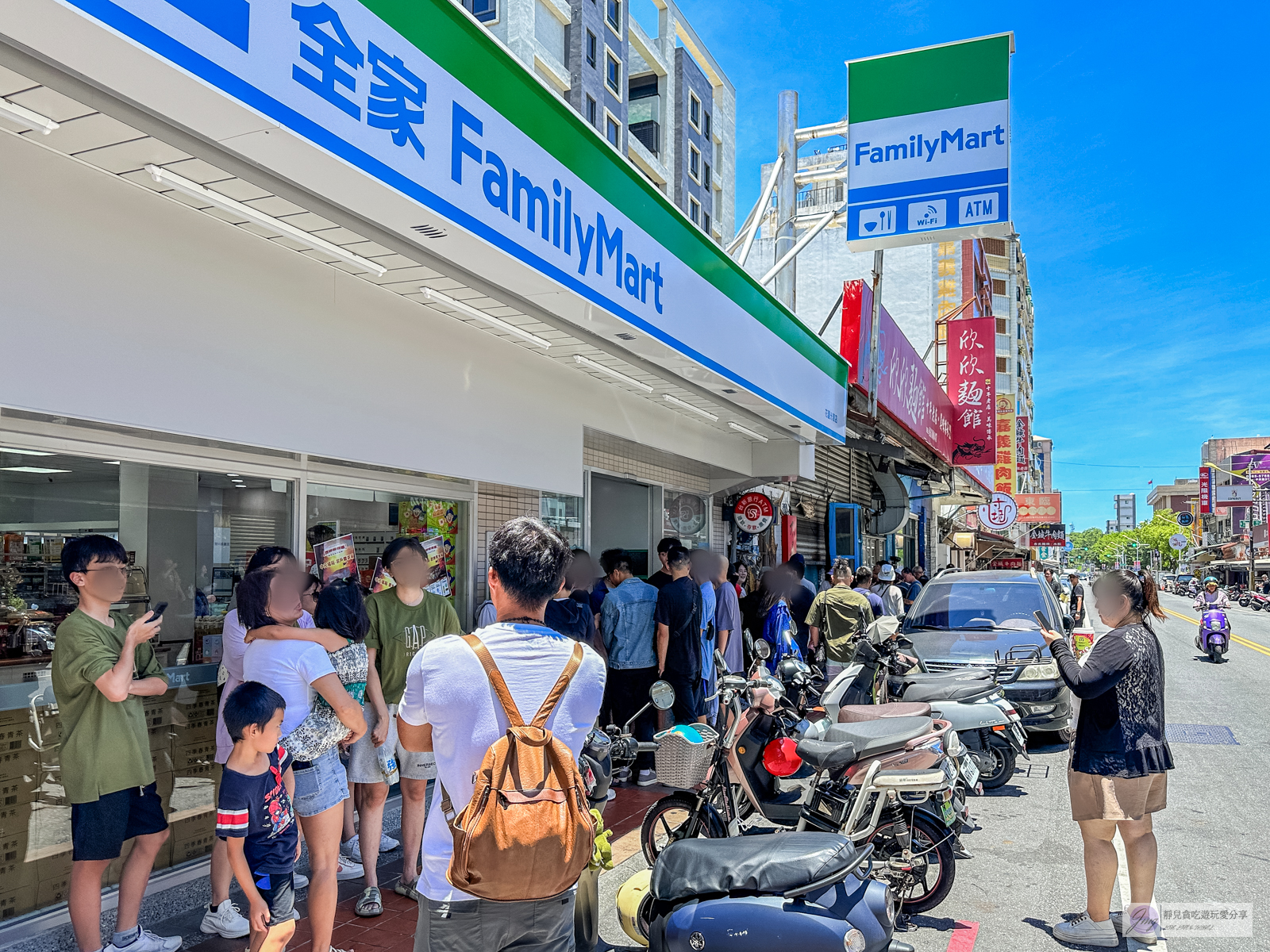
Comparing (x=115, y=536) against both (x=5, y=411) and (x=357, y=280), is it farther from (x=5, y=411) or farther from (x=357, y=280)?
(x=357, y=280)

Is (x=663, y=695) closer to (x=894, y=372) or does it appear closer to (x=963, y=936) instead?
(x=963, y=936)

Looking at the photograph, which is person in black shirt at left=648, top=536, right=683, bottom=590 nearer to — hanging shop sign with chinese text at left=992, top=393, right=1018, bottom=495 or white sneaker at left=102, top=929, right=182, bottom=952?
white sneaker at left=102, top=929, right=182, bottom=952

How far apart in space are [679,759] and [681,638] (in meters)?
2.95

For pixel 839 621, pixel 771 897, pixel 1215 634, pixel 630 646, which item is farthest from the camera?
pixel 1215 634

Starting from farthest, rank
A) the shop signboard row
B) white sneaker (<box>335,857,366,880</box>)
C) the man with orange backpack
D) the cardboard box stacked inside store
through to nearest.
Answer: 1. white sneaker (<box>335,857,366,880</box>)
2. the cardboard box stacked inside store
3. the shop signboard row
4. the man with orange backpack

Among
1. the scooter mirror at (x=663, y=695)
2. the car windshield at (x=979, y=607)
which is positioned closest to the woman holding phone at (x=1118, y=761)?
the scooter mirror at (x=663, y=695)

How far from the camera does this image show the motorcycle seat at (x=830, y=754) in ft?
14.5

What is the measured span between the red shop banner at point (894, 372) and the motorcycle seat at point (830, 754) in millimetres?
8642

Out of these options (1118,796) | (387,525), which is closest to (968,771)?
(1118,796)

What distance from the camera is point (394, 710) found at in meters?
5.16

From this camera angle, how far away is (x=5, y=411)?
4188 mm

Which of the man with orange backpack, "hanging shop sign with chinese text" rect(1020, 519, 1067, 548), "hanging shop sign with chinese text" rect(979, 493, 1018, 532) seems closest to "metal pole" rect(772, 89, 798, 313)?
the man with orange backpack

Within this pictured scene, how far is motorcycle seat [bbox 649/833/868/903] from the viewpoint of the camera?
330cm

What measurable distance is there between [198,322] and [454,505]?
141 inches
